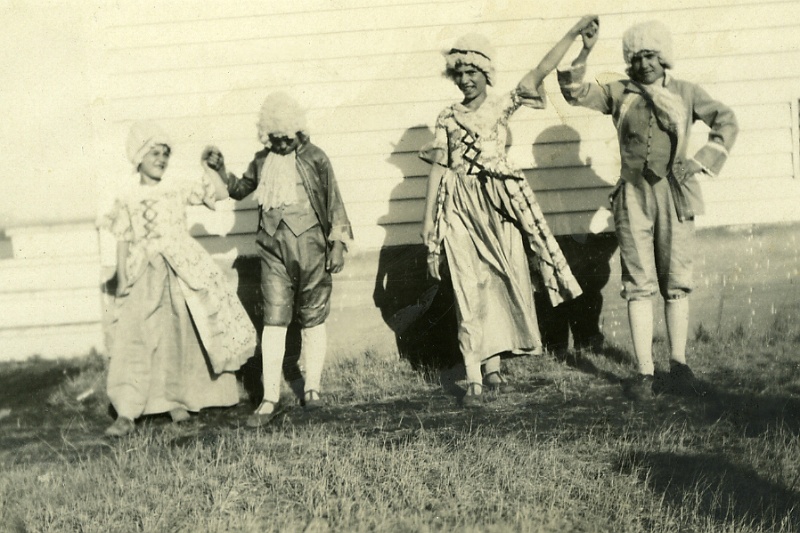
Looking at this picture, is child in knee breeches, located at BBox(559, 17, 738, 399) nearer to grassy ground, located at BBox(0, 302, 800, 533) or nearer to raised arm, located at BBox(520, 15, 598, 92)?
raised arm, located at BBox(520, 15, 598, 92)

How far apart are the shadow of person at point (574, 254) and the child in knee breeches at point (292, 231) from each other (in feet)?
5.84

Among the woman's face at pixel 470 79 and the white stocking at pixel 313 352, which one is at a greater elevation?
the woman's face at pixel 470 79

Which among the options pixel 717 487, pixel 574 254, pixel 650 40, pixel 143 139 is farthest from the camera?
pixel 574 254

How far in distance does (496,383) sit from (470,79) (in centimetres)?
194

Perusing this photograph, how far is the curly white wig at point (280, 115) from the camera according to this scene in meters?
5.30

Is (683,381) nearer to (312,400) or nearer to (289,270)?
(312,400)

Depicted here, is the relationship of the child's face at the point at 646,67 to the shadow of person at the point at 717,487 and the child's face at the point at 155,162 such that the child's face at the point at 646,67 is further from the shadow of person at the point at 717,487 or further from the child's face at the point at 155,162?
the child's face at the point at 155,162

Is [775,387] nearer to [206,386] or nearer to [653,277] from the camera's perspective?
[653,277]

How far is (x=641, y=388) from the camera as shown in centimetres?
517

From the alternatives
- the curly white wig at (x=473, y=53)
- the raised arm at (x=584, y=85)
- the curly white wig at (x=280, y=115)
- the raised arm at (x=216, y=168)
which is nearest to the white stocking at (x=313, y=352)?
the raised arm at (x=216, y=168)

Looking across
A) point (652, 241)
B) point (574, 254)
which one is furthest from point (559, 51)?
point (574, 254)

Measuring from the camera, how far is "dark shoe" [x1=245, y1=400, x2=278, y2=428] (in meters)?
5.17

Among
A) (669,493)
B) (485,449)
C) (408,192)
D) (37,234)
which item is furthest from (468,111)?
(37,234)

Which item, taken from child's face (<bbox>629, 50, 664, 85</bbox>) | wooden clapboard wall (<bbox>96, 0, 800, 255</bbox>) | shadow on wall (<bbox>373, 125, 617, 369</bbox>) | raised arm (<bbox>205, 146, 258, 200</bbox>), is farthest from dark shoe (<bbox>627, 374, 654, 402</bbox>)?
raised arm (<bbox>205, 146, 258, 200</bbox>)
